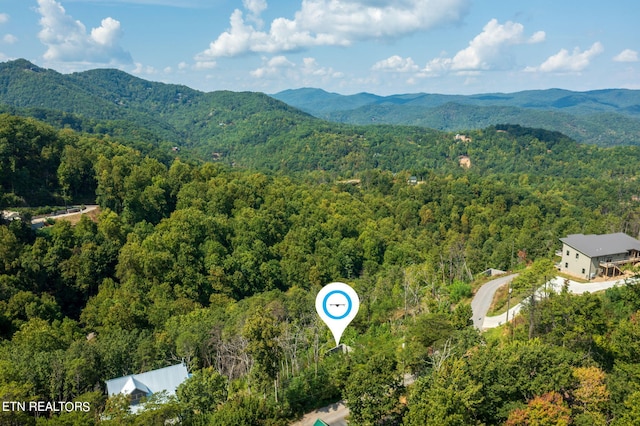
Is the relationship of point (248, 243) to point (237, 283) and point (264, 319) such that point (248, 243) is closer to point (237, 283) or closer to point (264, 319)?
point (237, 283)

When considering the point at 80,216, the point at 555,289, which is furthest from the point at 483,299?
the point at 80,216

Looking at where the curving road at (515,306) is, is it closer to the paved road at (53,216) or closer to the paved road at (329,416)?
the paved road at (329,416)

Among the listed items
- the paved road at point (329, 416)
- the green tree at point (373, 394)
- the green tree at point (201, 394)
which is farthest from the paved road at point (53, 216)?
the green tree at point (373, 394)

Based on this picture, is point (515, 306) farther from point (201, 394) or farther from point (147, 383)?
point (147, 383)

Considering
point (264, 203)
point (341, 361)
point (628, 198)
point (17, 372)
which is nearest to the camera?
point (17, 372)

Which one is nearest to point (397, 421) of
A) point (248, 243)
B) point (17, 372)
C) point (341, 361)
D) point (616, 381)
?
point (341, 361)

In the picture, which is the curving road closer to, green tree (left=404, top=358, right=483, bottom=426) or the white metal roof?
green tree (left=404, top=358, right=483, bottom=426)
